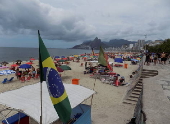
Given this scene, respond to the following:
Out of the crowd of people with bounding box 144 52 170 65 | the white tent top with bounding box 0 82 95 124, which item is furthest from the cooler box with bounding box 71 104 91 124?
the crowd of people with bounding box 144 52 170 65

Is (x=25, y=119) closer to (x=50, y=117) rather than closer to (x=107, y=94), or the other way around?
(x=50, y=117)

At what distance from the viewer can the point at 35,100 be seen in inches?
193

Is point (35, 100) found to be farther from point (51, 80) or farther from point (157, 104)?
point (157, 104)

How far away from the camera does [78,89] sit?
616 cm

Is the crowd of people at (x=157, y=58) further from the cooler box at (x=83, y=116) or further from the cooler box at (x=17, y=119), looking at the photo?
the cooler box at (x=17, y=119)

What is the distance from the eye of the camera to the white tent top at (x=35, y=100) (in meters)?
4.07

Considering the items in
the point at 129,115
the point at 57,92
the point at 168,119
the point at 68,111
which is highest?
the point at 57,92

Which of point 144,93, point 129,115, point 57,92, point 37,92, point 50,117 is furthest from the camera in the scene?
point 129,115

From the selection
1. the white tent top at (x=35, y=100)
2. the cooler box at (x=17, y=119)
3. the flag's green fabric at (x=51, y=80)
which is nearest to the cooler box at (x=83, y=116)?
the white tent top at (x=35, y=100)

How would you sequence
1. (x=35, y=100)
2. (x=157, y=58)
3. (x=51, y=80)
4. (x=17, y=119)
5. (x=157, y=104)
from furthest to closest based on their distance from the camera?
1. (x=157, y=58)
2. (x=157, y=104)
3. (x=17, y=119)
4. (x=35, y=100)
5. (x=51, y=80)

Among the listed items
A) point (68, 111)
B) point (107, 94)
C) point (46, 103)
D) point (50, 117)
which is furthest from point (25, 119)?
point (107, 94)

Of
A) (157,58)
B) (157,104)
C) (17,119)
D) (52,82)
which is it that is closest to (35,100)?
(17,119)

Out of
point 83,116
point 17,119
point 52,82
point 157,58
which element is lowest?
point 17,119

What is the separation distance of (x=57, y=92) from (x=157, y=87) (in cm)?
712
